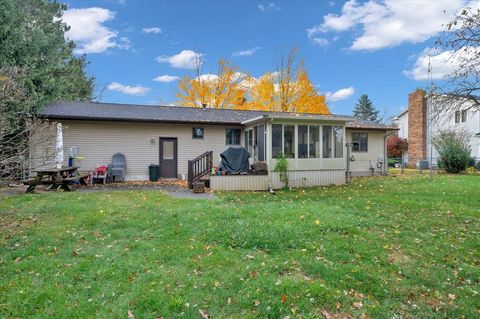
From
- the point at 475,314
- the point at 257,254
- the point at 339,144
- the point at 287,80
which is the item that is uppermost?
the point at 287,80

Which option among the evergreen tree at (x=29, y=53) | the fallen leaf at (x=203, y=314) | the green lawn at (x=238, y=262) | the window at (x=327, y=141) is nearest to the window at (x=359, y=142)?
the window at (x=327, y=141)

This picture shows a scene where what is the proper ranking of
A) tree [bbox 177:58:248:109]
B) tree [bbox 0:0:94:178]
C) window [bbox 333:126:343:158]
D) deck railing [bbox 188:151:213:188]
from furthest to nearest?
1. tree [bbox 177:58:248:109]
2. window [bbox 333:126:343:158]
3. deck railing [bbox 188:151:213:188]
4. tree [bbox 0:0:94:178]

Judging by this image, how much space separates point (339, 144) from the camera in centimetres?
1308

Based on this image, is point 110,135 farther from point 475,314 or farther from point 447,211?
point 475,314

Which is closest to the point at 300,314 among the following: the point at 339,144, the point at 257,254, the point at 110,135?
the point at 257,254

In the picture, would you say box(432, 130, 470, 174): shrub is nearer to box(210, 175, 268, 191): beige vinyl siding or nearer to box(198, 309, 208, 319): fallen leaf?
box(210, 175, 268, 191): beige vinyl siding

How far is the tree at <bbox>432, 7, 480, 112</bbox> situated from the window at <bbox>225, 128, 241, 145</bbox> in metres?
9.69

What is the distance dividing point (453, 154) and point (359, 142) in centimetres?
593

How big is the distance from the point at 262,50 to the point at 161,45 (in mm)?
8904

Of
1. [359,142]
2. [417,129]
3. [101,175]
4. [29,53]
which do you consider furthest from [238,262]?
[417,129]

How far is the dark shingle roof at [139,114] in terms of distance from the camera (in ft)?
43.4

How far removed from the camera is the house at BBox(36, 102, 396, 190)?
473 inches

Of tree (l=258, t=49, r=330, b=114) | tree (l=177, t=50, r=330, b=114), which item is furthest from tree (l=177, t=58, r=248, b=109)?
tree (l=258, t=49, r=330, b=114)

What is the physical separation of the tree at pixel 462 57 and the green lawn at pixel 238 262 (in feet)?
8.63
